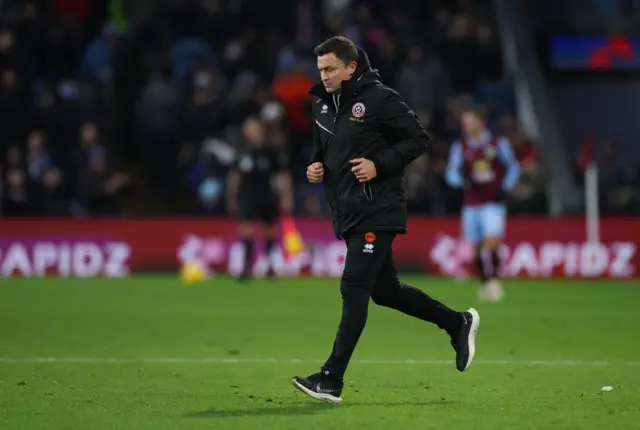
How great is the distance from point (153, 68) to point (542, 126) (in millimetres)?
6749

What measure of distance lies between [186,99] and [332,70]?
15032 mm

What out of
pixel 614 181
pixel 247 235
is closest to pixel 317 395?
pixel 247 235

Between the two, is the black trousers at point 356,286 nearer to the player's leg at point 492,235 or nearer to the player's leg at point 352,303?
the player's leg at point 352,303

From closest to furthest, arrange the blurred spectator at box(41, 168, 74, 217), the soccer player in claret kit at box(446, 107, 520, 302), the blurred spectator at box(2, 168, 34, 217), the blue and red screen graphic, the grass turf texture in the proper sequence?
the grass turf texture
the soccer player in claret kit at box(446, 107, 520, 302)
the blurred spectator at box(41, 168, 74, 217)
the blurred spectator at box(2, 168, 34, 217)
the blue and red screen graphic

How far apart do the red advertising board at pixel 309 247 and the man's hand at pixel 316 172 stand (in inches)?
520

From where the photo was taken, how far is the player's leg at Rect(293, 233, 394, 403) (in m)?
8.44

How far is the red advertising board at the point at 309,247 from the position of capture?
2203cm

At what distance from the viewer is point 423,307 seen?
29.7ft

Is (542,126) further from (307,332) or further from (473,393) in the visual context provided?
(473,393)

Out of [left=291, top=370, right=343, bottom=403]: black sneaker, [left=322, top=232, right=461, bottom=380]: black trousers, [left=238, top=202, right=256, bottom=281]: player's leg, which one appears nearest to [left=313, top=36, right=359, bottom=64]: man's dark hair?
[left=322, top=232, right=461, bottom=380]: black trousers

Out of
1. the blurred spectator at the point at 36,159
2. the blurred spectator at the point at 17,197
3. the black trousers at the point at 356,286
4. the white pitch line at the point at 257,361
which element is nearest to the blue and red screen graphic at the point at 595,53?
the blurred spectator at the point at 36,159

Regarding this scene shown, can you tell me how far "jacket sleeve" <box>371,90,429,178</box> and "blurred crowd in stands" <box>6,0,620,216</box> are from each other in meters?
12.9

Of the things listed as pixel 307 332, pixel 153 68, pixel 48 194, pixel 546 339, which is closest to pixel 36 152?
pixel 48 194

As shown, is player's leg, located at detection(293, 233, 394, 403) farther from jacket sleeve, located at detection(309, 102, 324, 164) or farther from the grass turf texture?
jacket sleeve, located at detection(309, 102, 324, 164)
